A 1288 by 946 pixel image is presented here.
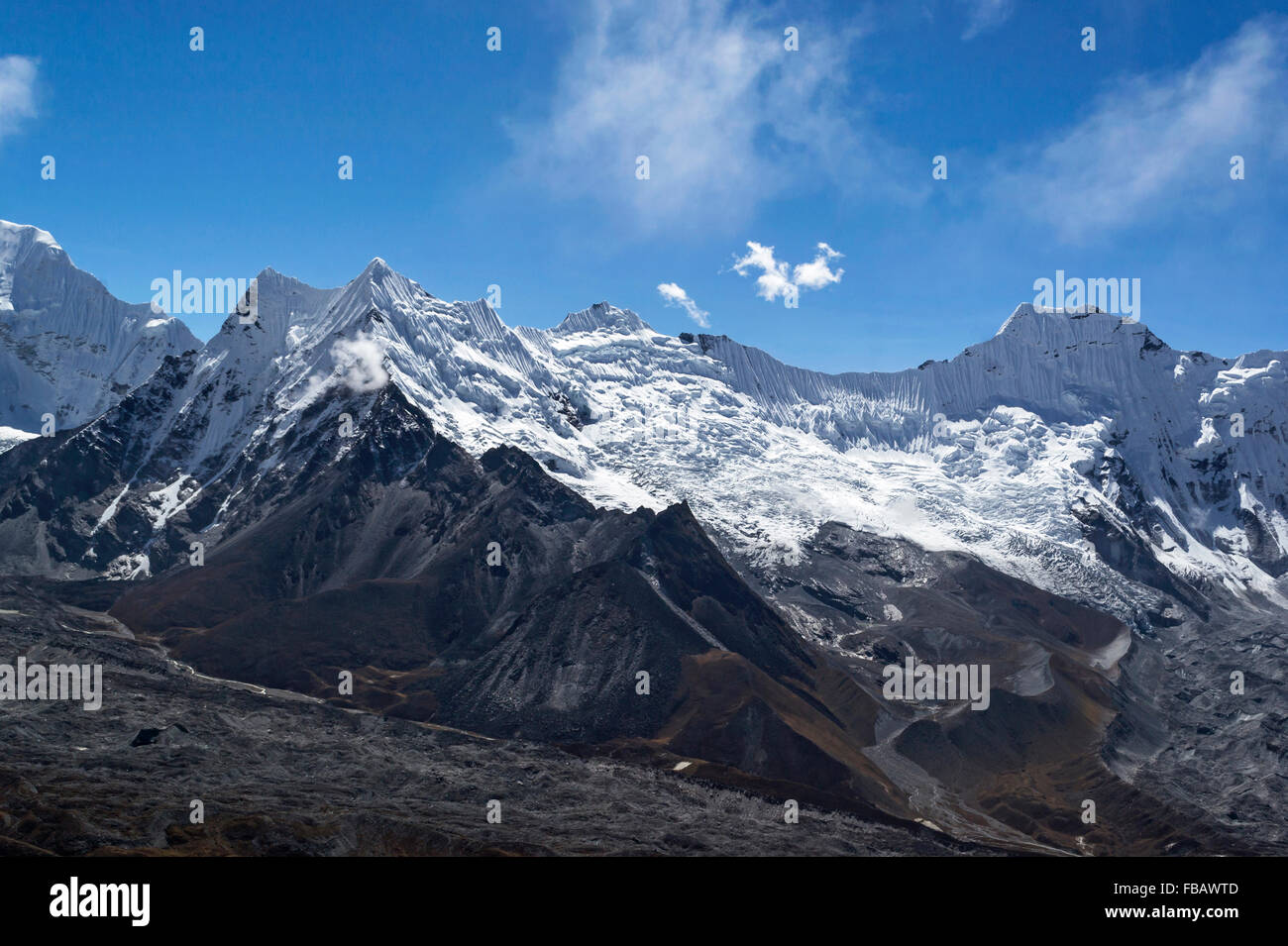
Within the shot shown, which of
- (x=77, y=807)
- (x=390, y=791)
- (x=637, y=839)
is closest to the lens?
(x=77, y=807)

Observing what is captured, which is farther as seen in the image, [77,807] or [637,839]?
[637,839]

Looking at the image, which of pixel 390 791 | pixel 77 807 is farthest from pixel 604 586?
pixel 77 807

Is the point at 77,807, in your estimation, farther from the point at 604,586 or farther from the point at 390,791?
the point at 604,586

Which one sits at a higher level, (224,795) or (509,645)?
(509,645)
